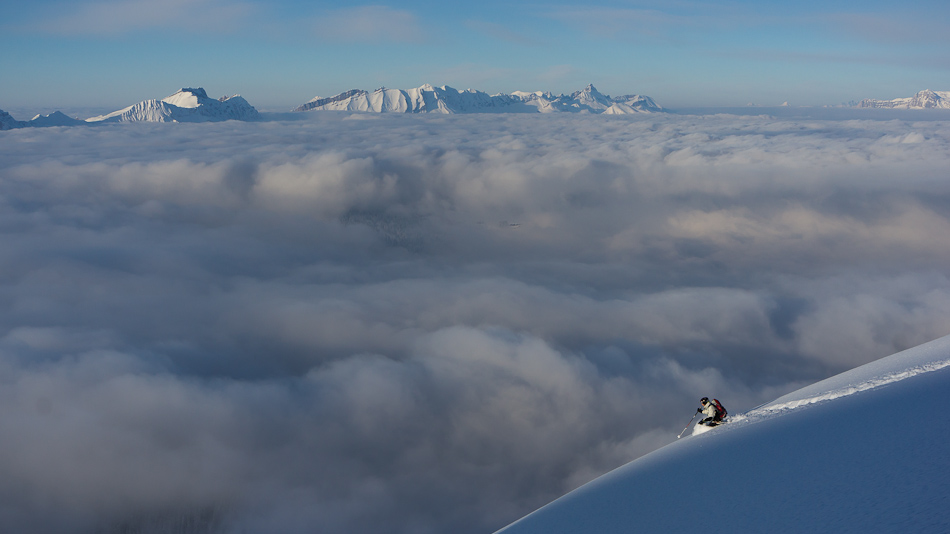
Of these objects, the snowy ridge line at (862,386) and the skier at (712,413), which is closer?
the snowy ridge line at (862,386)

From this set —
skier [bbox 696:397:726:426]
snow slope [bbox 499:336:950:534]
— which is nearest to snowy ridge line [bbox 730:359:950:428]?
snow slope [bbox 499:336:950:534]

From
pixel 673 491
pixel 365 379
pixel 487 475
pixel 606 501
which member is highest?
pixel 673 491

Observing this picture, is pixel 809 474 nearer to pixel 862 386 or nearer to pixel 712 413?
pixel 862 386

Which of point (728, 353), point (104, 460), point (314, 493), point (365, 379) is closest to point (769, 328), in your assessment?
point (728, 353)

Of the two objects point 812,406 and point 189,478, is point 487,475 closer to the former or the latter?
point 189,478

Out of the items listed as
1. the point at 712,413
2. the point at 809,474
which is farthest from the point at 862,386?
the point at 809,474

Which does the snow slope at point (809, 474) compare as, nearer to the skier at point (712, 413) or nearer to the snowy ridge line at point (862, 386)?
the snowy ridge line at point (862, 386)

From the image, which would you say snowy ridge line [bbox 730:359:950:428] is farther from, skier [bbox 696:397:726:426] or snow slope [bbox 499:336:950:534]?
skier [bbox 696:397:726:426]

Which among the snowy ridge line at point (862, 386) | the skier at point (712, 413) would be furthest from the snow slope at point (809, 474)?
the skier at point (712, 413)
